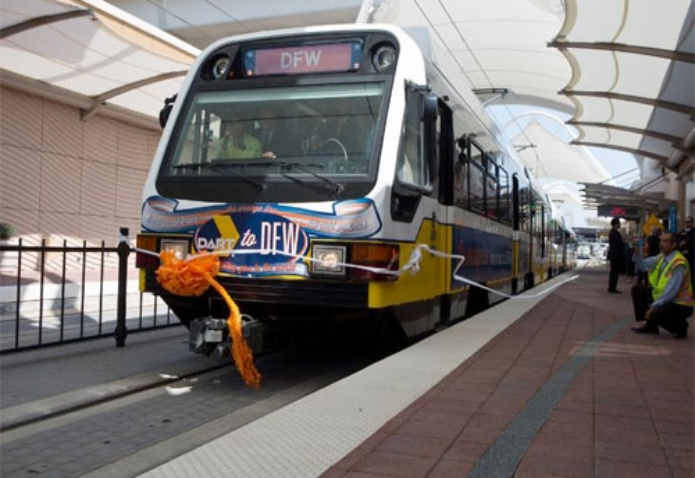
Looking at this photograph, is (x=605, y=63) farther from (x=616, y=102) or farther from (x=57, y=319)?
(x=57, y=319)

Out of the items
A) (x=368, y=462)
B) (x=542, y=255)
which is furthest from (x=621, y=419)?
(x=542, y=255)

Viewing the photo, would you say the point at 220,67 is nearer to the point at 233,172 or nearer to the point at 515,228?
the point at 233,172

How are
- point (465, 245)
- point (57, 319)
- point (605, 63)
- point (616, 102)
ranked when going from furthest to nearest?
1. point (616, 102)
2. point (605, 63)
3. point (57, 319)
4. point (465, 245)

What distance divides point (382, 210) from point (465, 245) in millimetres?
2918

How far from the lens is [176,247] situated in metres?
5.87

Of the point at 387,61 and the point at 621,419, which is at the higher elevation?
the point at 387,61

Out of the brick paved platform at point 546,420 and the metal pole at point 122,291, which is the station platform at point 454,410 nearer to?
the brick paved platform at point 546,420

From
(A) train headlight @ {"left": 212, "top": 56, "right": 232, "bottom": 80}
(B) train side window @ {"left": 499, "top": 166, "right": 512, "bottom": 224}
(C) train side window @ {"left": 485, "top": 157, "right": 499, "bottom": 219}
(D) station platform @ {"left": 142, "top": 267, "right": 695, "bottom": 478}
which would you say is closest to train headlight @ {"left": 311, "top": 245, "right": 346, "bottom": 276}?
(D) station platform @ {"left": 142, "top": 267, "right": 695, "bottom": 478}

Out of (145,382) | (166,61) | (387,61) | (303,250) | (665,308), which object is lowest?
(145,382)

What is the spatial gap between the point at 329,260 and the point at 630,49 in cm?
1077

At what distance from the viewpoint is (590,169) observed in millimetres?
51562

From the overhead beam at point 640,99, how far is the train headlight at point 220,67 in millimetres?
12845

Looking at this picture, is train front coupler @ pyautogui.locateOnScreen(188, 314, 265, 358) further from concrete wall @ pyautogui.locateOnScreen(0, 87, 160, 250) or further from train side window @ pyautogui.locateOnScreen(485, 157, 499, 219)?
concrete wall @ pyautogui.locateOnScreen(0, 87, 160, 250)

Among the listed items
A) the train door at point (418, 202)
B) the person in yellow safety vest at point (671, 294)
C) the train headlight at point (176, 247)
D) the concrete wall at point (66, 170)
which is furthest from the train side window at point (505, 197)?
the concrete wall at point (66, 170)
